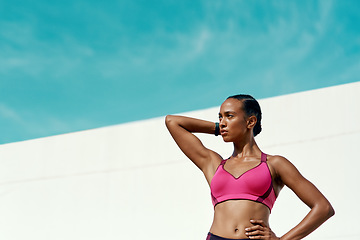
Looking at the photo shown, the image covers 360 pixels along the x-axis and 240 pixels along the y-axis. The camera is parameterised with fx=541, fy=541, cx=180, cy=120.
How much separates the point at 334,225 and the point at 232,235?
16.5 feet

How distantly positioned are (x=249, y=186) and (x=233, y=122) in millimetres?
357

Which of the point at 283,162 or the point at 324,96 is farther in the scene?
the point at 324,96

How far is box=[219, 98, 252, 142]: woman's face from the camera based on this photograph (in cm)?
285

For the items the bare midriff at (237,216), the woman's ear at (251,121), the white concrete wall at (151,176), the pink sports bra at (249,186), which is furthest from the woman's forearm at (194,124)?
the white concrete wall at (151,176)

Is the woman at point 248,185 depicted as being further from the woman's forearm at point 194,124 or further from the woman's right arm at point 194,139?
the woman's forearm at point 194,124

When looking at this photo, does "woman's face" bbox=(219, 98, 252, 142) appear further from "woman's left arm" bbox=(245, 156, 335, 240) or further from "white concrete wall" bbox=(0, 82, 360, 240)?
"white concrete wall" bbox=(0, 82, 360, 240)

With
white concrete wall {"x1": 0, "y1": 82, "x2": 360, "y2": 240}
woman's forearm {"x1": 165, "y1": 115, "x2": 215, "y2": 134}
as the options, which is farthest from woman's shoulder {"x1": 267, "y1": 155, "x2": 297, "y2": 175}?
white concrete wall {"x1": 0, "y1": 82, "x2": 360, "y2": 240}

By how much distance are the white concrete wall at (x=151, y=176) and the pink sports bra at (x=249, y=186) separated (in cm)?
Answer: 487

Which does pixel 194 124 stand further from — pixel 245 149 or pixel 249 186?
pixel 249 186

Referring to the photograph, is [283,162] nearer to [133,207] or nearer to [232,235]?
[232,235]

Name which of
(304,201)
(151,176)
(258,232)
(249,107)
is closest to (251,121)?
(249,107)

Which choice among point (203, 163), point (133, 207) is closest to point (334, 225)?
point (133, 207)

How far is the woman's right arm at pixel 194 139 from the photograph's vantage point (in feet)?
9.96

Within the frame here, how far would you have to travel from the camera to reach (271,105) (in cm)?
807
